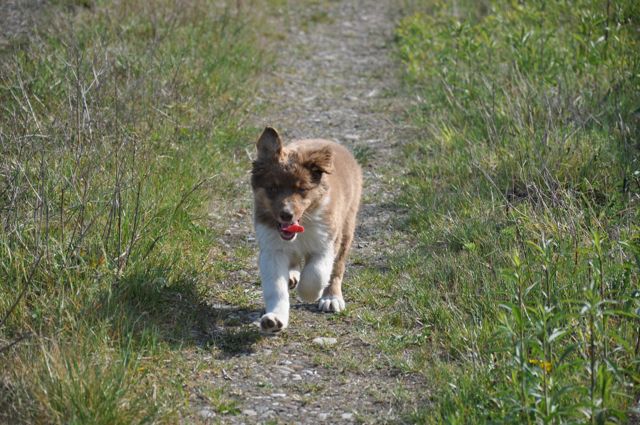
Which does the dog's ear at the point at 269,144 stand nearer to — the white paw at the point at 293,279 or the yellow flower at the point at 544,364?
the white paw at the point at 293,279

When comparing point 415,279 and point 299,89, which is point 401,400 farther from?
point 299,89

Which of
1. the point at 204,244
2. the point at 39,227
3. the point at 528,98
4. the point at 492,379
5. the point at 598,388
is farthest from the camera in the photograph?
the point at 528,98

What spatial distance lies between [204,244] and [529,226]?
2.31 meters

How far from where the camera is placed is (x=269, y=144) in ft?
19.2

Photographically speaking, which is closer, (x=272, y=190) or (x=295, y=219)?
(x=295, y=219)

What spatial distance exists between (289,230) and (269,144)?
581 mm

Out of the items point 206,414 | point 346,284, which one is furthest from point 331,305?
point 206,414

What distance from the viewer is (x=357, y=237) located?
7.44 metres

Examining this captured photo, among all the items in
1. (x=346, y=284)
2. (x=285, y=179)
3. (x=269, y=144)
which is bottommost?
(x=346, y=284)

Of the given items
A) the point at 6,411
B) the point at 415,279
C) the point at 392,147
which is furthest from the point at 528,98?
the point at 6,411

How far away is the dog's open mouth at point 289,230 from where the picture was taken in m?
5.69

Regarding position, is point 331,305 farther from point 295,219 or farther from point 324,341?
point 295,219

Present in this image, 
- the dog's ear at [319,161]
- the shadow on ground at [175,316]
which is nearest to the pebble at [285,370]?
the shadow on ground at [175,316]

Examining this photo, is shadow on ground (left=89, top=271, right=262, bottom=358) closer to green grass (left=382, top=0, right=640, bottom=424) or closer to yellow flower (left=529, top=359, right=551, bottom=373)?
green grass (left=382, top=0, right=640, bottom=424)
